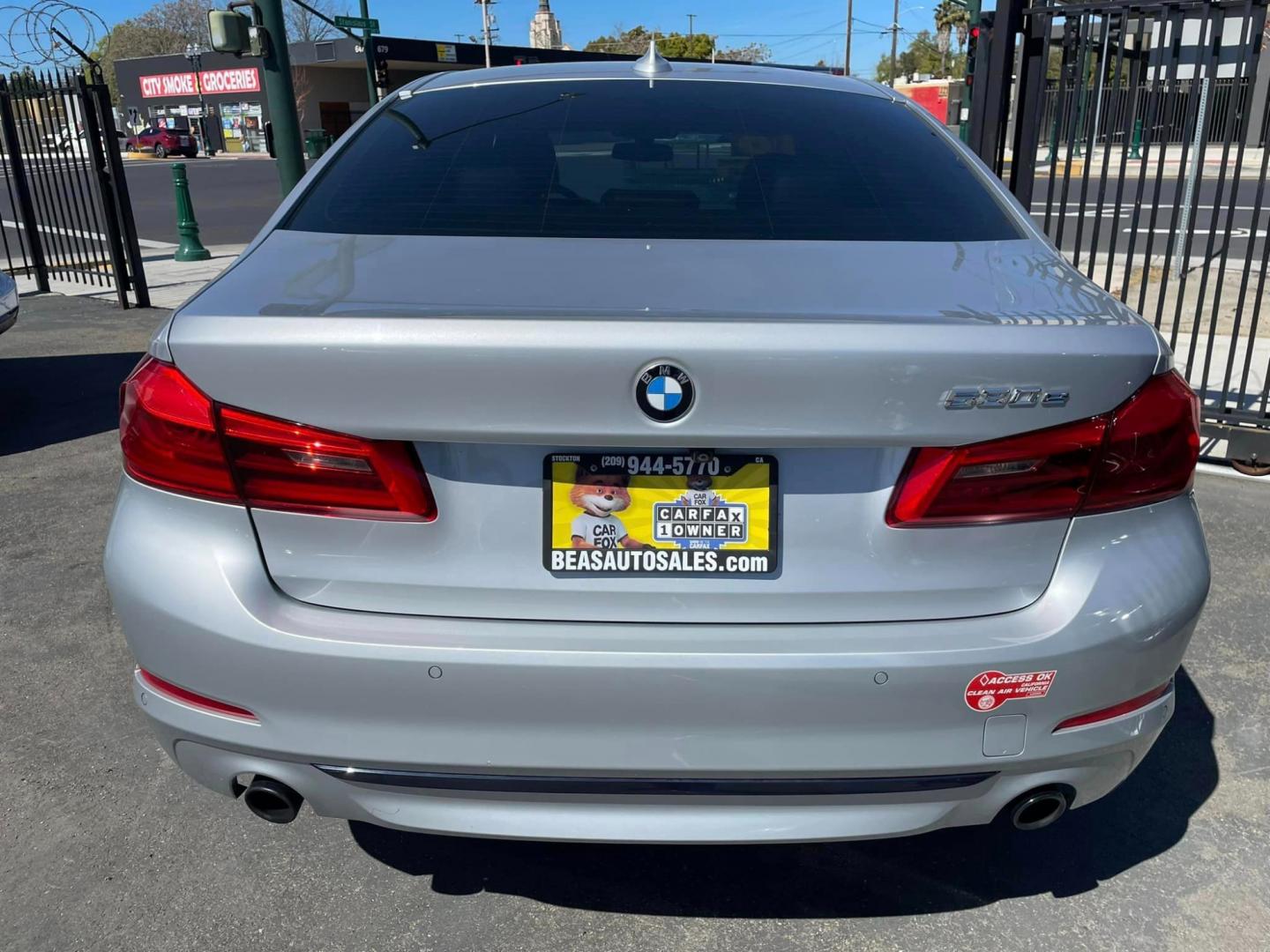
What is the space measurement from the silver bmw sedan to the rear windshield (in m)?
0.38

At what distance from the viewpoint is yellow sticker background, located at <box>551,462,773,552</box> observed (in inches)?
67.5

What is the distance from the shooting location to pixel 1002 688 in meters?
1.75

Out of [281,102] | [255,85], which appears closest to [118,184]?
[281,102]

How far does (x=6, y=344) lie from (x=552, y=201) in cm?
800

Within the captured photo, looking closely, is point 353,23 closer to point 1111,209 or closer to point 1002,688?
point 1111,209

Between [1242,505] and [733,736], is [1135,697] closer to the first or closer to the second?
[733,736]

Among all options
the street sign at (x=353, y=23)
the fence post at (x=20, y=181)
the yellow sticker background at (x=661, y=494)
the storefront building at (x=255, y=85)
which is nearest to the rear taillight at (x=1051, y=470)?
the yellow sticker background at (x=661, y=494)

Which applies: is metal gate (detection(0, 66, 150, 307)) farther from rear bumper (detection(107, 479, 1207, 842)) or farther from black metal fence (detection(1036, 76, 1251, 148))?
rear bumper (detection(107, 479, 1207, 842))

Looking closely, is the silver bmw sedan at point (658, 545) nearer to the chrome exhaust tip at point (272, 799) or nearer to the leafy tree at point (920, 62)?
the chrome exhaust tip at point (272, 799)

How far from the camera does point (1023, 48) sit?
5.43m

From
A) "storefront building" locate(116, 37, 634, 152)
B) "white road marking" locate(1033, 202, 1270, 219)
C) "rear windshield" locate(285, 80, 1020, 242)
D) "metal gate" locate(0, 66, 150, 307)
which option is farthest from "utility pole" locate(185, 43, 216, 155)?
"rear windshield" locate(285, 80, 1020, 242)

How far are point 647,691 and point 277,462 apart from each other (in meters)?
0.73

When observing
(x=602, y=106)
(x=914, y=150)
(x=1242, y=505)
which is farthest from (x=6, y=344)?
(x=1242, y=505)

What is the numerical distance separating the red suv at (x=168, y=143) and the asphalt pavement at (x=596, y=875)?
59812 mm
